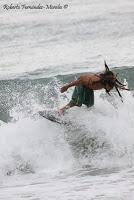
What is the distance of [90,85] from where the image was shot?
8.98 m

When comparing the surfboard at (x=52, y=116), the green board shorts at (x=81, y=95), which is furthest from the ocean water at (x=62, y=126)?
the green board shorts at (x=81, y=95)

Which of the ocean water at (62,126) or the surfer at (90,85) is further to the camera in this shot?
the surfer at (90,85)

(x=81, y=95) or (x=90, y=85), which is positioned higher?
(x=90, y=85)

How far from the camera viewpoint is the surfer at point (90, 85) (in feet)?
28.7

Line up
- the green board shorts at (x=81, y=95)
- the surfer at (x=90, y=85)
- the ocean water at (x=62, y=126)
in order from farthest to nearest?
1. the green board shorts at (x=81, y=95)
2. the surfer at (x=90, y=85)
3. the ocean water at (x=62, y=126)

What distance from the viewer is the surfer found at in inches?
344

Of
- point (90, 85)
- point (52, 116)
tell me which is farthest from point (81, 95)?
point (52, 116)

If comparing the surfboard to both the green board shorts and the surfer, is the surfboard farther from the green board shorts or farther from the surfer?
the green board shorts

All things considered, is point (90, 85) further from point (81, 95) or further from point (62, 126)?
point (62, 126)

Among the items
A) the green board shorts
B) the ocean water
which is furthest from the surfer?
the ocean water

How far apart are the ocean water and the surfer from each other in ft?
1.16

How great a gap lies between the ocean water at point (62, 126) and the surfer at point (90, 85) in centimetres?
35

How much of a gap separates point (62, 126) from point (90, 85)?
0.97 meters

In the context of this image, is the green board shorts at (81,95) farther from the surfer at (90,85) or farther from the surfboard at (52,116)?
the surfboard at (52,116)
